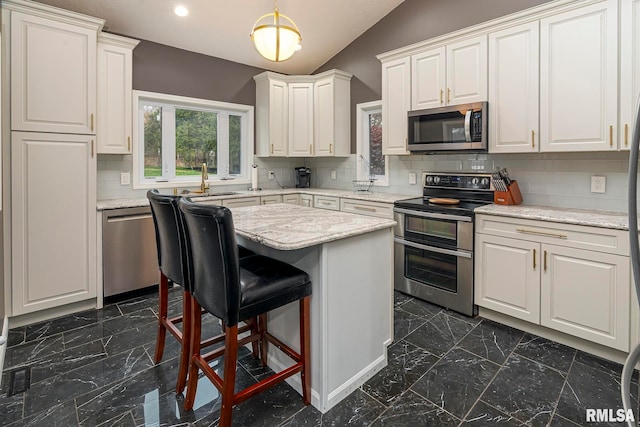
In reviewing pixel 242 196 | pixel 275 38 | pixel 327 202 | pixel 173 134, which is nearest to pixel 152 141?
pixel 173 134

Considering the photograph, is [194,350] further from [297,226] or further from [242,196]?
[242,196]

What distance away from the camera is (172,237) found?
191 cm

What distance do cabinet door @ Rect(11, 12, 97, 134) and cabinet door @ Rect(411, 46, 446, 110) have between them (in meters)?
2.86

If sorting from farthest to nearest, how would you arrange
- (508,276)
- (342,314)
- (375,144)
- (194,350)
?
(375,144) < (508,276) < (342,314) < (194,350)

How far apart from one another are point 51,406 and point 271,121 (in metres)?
3.63

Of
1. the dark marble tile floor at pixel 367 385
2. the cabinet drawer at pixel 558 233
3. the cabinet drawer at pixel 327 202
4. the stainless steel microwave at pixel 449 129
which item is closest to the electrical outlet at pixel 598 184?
the cabinet drawer at pixel 558 233

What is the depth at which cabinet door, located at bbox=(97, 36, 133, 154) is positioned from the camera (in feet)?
10.8

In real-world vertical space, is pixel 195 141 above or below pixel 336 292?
above

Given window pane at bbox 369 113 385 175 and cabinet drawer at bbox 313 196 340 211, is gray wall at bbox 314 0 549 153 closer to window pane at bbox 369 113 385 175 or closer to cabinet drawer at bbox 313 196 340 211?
window pane at bbox 369 113 385 175

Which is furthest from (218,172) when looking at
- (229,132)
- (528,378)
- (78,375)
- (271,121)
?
(528,378)

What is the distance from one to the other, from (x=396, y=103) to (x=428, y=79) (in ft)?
1.33

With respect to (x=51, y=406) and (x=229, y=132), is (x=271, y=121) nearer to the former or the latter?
(x=229, y=132)

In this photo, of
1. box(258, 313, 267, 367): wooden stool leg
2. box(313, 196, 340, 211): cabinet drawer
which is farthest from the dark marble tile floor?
box(313, 196, 340, 211): cabinet drawer

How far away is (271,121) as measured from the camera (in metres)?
4.66
